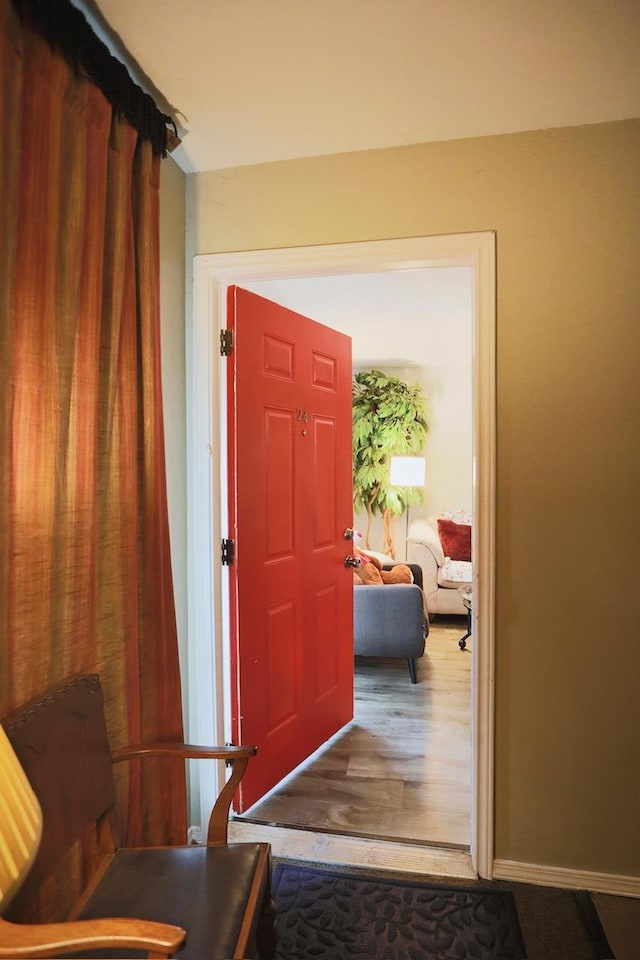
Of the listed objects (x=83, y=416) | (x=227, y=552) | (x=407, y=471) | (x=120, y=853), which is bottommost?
(x=120, y=853)

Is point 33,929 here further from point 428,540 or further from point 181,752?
point 428,540

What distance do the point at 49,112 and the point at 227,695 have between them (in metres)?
1.84

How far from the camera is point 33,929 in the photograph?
829 mm

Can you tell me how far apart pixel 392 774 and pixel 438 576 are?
2445 millimetres

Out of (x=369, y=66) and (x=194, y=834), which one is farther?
(x=194, y=834)

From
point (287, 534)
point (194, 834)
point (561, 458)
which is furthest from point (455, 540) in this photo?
point (194, 834)

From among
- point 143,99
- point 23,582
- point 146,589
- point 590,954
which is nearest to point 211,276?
point 143,99

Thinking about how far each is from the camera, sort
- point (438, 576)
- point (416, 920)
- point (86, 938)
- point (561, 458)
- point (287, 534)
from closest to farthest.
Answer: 1. point (86, 938)
2. point (416, 920)
3. point (561, 458)
4. point (287, 534)
5. point (438, 576)

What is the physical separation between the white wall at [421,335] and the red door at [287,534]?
67cm

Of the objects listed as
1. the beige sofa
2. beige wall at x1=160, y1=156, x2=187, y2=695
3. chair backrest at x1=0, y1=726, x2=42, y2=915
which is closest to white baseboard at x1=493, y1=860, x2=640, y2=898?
beige wall at x1=160, y1=156, x2=187, y2=695

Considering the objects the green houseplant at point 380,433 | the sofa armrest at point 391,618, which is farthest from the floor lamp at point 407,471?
the sofa armrest at point 391,618

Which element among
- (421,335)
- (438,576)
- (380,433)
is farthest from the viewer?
(380,433)

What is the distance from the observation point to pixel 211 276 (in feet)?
6.40

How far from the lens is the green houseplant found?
5.49 metres
